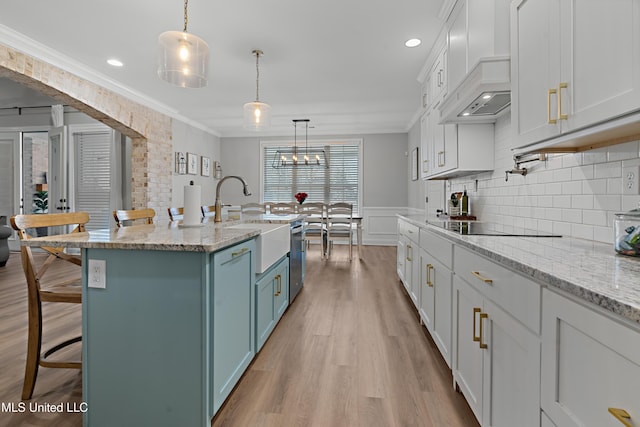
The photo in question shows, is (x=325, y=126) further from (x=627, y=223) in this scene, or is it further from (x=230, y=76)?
(x=627, y=223)

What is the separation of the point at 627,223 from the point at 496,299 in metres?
0.49

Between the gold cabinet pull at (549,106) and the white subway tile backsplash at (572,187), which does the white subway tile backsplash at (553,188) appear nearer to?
the white subway tile backsplash at (572,187)

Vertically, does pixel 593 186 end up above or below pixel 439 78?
below

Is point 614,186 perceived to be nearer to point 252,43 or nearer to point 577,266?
point 577,266

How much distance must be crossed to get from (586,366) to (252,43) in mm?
3595

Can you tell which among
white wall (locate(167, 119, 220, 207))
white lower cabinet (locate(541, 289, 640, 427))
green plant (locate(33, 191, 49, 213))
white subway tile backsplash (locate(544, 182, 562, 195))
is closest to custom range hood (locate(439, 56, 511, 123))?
white subway tile backsplash (locate(544, 182, 562, 195))

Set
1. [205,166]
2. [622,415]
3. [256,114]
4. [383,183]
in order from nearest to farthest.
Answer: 1. [622,415]
2. [256,114]
3. [205,166]
4. [383,183]

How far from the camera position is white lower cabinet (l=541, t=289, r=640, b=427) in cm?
60

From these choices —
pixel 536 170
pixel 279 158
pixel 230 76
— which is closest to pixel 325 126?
pixel 279 158

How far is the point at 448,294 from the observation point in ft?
5.97

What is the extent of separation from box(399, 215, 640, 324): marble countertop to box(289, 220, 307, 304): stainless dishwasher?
1.79 meters

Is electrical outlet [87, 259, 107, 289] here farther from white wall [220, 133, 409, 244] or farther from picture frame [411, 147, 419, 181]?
white wall [220, 133, 409, 244]

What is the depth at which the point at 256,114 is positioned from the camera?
3611 millimetres

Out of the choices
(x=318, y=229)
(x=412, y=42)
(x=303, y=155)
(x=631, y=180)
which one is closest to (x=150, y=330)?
(x=631, y=180)
